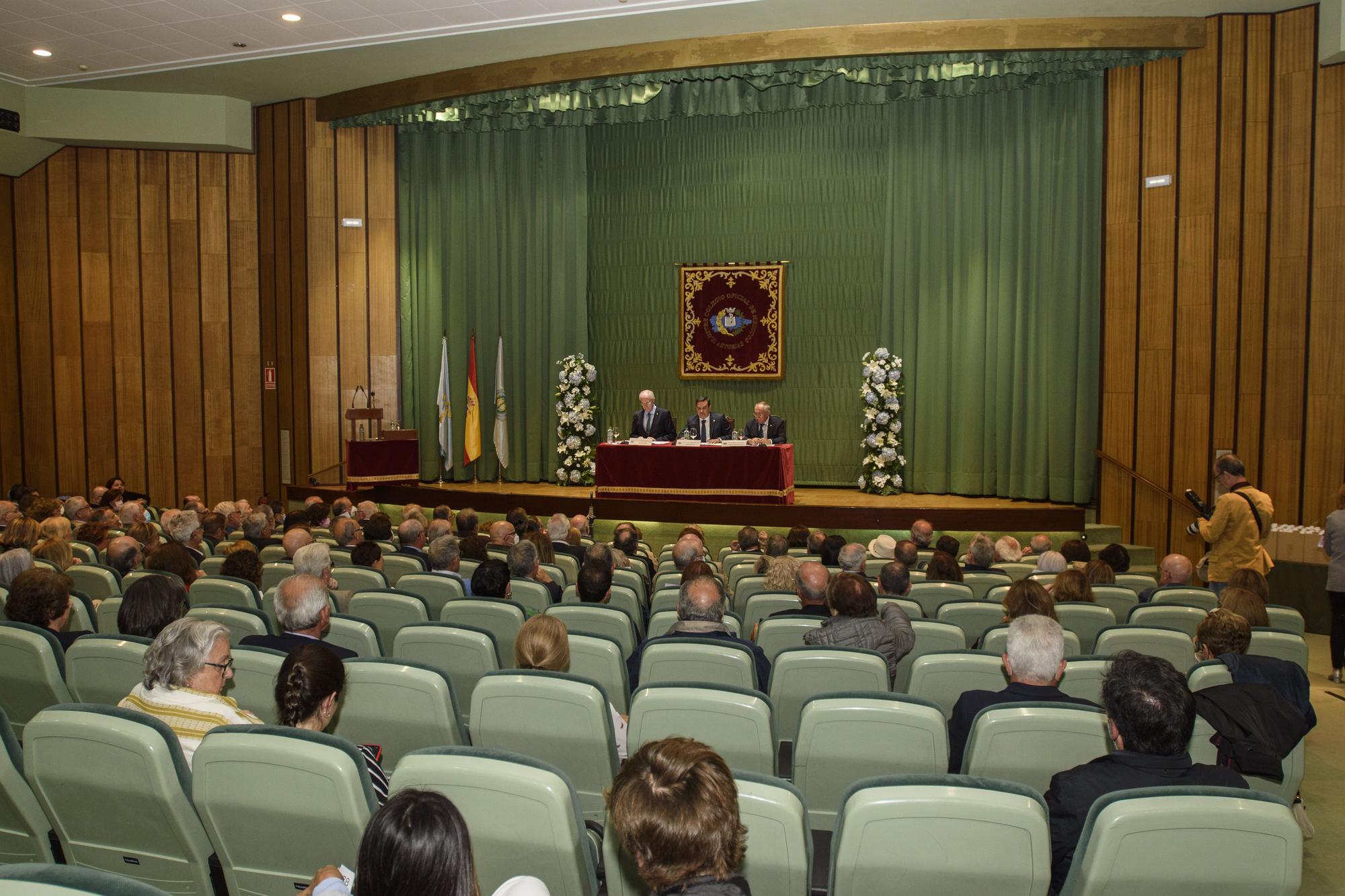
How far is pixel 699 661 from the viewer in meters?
3.61

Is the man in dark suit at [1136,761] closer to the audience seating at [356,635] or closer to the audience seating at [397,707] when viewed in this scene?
the audience seating at [397,707]

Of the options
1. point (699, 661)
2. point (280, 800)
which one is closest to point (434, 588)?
point (699, 661)

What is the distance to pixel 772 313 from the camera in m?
13.5

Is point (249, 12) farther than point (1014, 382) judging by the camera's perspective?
No

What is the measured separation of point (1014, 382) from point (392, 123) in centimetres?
870

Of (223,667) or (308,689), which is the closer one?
(308,689)

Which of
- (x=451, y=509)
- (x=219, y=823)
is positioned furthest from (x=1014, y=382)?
(x=219, y=823)

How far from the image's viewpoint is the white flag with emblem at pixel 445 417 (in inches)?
535

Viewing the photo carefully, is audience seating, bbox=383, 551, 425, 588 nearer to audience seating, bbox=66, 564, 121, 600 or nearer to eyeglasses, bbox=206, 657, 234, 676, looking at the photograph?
audience seating, bbox=66, 564, 121, 600

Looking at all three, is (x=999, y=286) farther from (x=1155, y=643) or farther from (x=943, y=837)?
(x=943, y=837)

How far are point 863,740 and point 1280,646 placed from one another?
2445mm

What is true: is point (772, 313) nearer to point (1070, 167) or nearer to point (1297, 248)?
point (1070, 167)

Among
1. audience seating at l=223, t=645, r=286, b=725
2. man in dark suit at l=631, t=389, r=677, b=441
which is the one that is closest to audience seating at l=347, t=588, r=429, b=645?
audience seating at l=223, t=645, r=286, b=725

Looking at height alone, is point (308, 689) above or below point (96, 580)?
above
